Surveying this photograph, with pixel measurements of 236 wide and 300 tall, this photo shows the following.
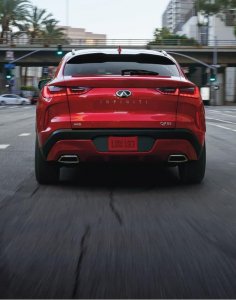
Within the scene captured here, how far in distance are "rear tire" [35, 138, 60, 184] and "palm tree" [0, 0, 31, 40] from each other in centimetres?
6436

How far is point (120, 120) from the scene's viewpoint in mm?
5895

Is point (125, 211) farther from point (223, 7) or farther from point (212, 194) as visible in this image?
point (223, 7)

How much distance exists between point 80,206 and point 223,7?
6945 centimetres

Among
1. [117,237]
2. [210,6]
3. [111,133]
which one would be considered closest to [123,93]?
[111,133]

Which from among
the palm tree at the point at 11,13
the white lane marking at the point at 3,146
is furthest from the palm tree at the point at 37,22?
the white lane marking at the point at 3,146

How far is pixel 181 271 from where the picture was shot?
3.38 meters

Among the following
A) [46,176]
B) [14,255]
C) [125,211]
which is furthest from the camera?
[46,176]

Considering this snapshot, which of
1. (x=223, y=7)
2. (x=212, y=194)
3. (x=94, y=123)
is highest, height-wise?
(x=223, y=7)

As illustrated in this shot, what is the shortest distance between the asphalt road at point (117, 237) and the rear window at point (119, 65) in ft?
4.25

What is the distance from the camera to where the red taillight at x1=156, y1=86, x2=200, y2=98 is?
600 cm

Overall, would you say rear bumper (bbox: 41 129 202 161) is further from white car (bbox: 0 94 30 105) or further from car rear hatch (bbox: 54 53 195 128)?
white car (bbox: 0 94 30 105)

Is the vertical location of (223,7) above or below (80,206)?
above

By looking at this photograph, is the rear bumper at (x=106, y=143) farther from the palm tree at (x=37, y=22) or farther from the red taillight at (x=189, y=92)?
the palm tree at (x=37, y=22)

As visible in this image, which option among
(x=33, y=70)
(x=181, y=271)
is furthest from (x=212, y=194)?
(x=33, y=70)
